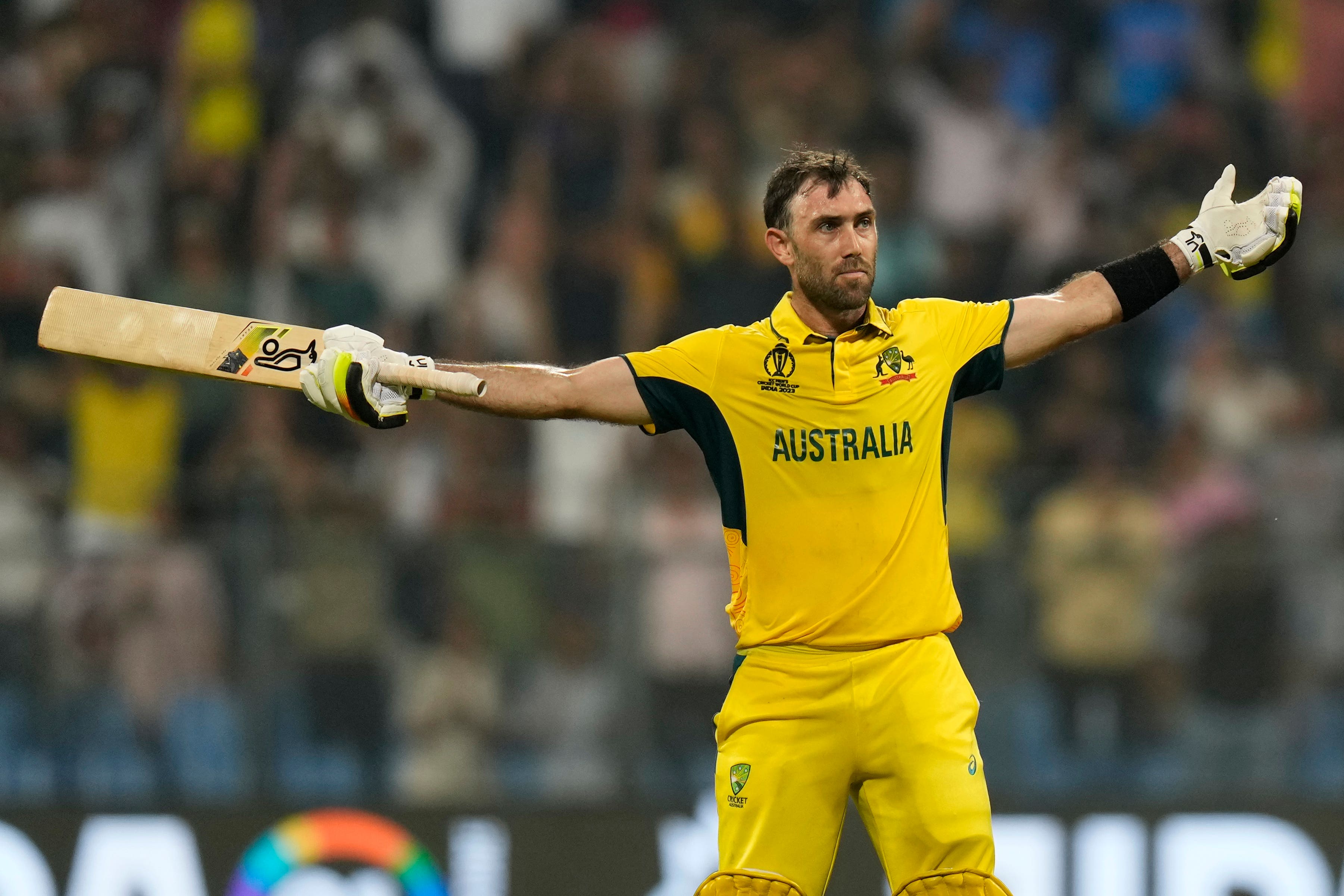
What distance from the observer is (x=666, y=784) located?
8430mm

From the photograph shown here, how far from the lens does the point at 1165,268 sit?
5.66m

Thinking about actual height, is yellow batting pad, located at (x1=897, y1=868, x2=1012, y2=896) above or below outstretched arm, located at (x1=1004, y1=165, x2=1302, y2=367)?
below

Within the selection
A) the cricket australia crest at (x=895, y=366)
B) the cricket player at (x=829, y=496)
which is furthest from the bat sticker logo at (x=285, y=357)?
the cricket australia crest at (x=895, y=366)

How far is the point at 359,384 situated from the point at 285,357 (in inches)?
18.6

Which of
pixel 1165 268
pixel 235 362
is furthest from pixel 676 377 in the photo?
pixel 1165 268

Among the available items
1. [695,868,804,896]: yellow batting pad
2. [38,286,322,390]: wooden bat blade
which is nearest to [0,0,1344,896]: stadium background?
[38,286,322,390]: wooden bat blade

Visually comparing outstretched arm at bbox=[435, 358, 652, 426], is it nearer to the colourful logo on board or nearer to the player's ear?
the player's ear

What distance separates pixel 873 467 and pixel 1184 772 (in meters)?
3.70

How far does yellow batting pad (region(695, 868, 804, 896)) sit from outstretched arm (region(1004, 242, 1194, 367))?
158cm

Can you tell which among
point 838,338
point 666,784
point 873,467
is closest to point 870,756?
point 873,467

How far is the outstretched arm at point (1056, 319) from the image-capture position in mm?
5531

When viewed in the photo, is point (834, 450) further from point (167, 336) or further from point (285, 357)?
point (167, 336)

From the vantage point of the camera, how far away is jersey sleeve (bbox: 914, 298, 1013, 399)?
550 cm

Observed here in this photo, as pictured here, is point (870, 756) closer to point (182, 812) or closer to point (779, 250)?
point (779, 250)
